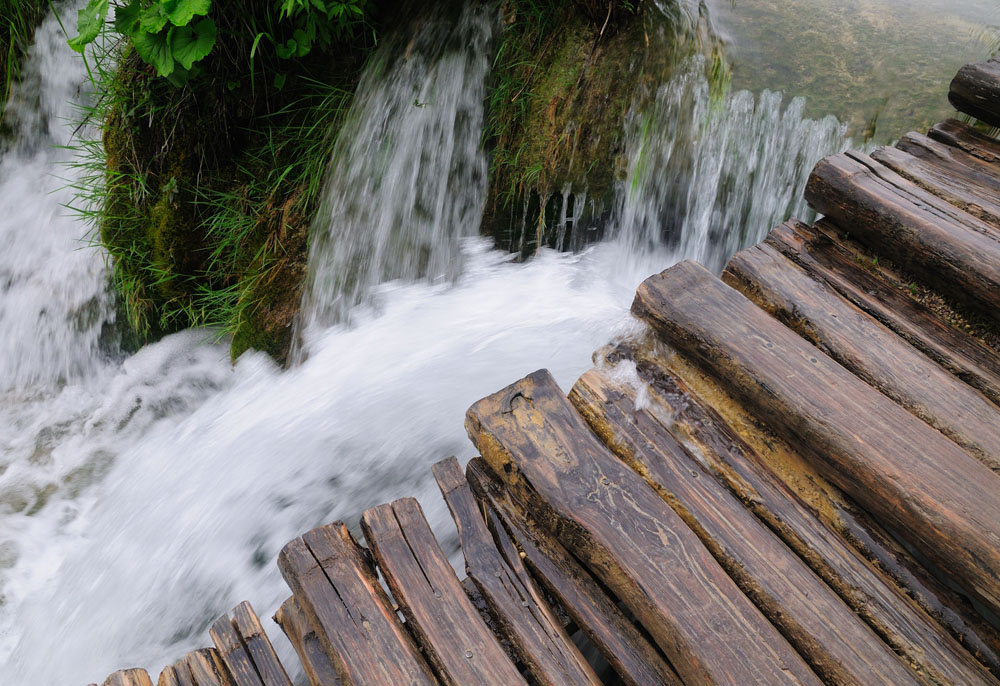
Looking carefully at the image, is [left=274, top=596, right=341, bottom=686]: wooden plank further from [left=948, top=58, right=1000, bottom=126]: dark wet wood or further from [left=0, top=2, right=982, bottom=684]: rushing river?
[left=948, top=58, right=1000, bottom=126]: dark wet wood

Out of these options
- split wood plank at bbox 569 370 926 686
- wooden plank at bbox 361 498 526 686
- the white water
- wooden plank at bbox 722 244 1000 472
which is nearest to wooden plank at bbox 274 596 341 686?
wooden plank at bbox 361 498 526 686

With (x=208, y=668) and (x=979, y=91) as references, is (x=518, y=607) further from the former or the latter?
(x=979, y=91)

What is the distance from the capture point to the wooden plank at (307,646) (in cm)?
169

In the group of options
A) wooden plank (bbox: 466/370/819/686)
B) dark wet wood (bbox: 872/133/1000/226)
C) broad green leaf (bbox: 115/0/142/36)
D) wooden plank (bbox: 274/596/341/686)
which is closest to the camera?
wooden plank (bbox: 466/370/819/686)

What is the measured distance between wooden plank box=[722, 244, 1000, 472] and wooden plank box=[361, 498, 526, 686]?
1.24 meters

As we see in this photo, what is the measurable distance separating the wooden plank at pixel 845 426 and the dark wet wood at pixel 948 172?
92cm

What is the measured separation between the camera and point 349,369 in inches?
121

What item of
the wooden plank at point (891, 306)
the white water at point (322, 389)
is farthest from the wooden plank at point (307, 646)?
the wooden plank at point (891, 306)

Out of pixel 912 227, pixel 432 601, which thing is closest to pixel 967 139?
pixel 912 227

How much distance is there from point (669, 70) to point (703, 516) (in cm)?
218

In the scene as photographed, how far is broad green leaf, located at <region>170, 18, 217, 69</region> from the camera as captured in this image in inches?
112

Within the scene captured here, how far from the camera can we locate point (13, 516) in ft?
11.2

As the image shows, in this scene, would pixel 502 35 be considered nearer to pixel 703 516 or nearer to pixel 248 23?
pixel 248 23

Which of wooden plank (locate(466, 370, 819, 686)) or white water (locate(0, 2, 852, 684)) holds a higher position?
wooden plank (locate(466, 370, 819, 686))
